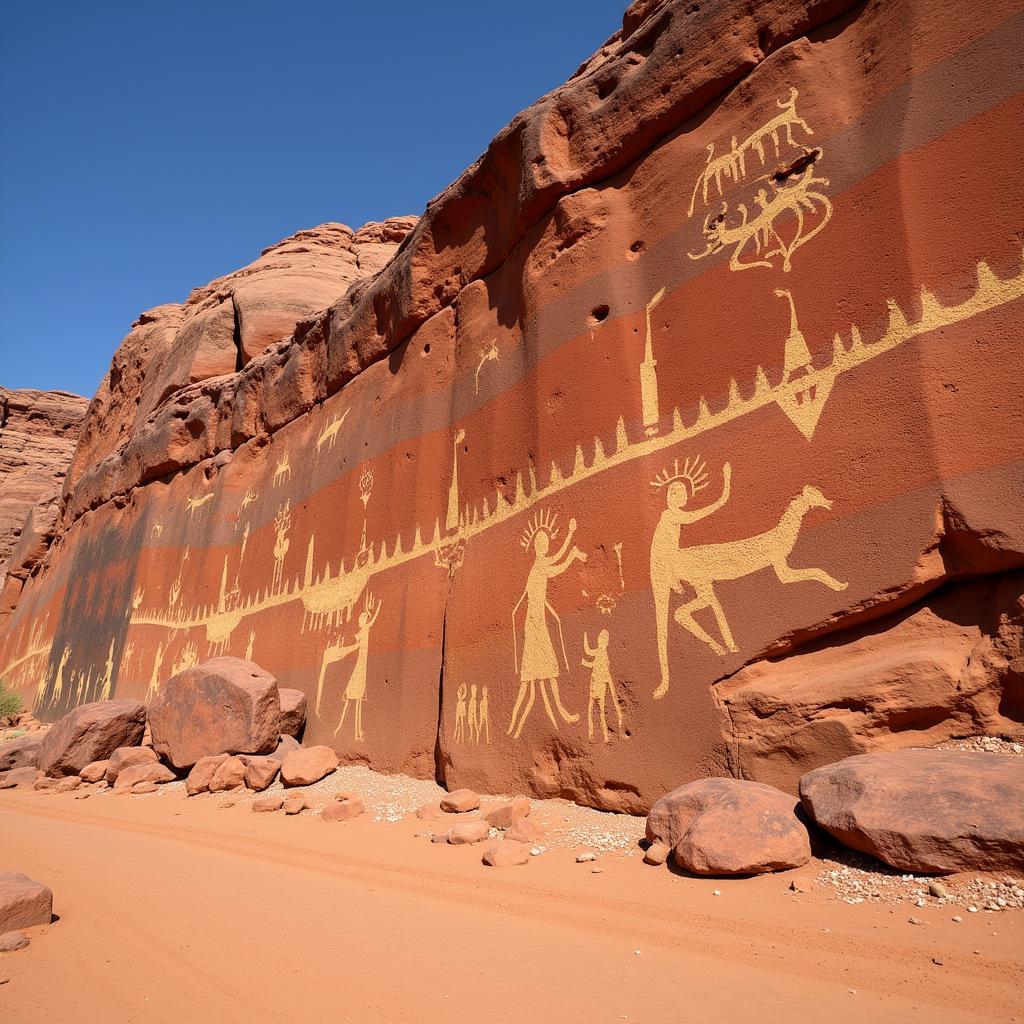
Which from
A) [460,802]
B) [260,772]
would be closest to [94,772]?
[260,772]

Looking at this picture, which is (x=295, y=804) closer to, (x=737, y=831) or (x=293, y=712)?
(x=293, y=712)

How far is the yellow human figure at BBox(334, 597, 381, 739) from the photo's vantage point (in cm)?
771

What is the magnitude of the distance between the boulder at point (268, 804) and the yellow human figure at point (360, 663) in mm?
1464

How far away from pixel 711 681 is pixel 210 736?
5.42 m

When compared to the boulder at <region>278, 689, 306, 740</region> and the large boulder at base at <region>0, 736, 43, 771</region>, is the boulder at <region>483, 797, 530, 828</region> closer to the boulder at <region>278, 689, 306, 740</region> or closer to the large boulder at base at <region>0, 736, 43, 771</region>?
the boulder at <region>278, 689, 306, 740</region>

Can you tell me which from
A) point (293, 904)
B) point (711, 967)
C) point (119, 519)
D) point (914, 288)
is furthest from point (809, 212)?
point (119, 519)

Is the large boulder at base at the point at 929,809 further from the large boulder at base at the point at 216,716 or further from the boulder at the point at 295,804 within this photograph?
the large boulder at base at the point at 216,716

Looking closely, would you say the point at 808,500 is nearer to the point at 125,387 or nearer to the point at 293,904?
the point at 293,904

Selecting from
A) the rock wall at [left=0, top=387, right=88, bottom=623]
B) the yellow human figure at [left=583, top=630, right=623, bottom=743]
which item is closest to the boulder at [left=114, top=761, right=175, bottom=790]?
the yellow human figure at [left=583, top=630, right=623, bottom=743]

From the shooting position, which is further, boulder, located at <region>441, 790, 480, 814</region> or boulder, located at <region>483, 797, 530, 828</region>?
boulder, located at <region>441, 790, 480, 814</region>

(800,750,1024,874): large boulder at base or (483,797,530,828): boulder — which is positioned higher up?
(800,750,1024,874): large boulder at base

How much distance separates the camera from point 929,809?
9.27ft

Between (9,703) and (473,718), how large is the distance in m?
14.3

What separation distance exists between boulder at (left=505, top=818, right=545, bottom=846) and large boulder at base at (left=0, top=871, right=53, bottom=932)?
229 centimetres
